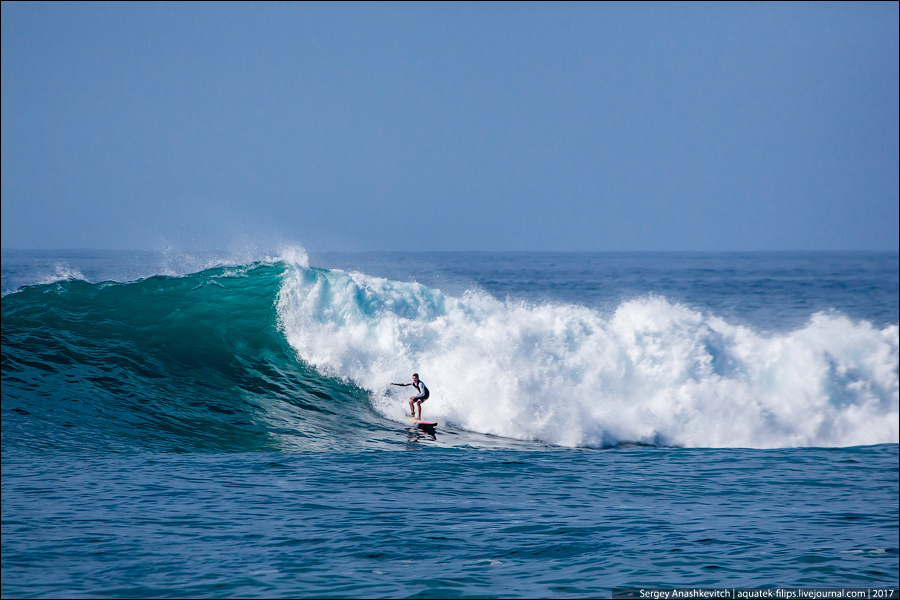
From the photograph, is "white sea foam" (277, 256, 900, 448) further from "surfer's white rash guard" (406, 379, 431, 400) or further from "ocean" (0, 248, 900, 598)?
"surfer's white rash guard" (406, 379, 431, 400)

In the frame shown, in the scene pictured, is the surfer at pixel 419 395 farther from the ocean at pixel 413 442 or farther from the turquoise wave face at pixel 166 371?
the turquoise wave face at pixel 166 371

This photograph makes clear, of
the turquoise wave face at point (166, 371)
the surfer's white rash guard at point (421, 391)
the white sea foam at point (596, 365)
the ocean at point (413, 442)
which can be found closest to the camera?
the ocean at point (413, 442)

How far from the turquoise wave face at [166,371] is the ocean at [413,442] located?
2.6 inches

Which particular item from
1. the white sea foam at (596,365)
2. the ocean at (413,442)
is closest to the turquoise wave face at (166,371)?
the ocean at (413,442)

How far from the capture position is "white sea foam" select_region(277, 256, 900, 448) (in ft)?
48.6

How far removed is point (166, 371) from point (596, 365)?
947 cm

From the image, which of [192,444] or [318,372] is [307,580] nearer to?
[192,444]

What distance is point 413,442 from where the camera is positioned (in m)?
13.0

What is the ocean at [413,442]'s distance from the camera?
715 cm

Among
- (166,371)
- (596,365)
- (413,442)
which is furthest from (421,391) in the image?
(166,371)

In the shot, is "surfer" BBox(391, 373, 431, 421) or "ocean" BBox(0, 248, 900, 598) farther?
"surfer" BBox(391, 373, 431, 421)

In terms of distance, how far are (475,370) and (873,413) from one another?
8705mm

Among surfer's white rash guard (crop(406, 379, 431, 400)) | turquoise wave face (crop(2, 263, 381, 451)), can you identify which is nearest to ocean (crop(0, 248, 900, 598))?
turquoise wave face (crop(2, 263, 381, 451))

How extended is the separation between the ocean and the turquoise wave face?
0.21ft
